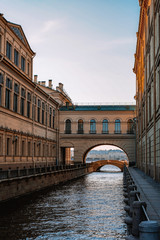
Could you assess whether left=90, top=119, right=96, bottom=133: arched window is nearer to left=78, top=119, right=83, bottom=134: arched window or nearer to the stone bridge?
the stone bridge

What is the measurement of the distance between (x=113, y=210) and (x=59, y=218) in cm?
372

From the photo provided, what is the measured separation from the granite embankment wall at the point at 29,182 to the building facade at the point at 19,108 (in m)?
3.99

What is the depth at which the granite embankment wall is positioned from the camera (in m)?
21.7

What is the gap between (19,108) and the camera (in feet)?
123

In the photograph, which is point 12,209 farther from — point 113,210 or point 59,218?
point 113,210

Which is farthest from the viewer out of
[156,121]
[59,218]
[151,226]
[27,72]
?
[27,72]

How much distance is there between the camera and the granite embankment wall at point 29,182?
853 inches

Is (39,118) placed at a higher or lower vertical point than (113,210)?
higher

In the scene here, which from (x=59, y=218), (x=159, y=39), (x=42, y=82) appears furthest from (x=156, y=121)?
(x=42, y=82)

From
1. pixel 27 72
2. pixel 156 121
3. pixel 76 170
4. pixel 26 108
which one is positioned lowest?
pixel 76 170

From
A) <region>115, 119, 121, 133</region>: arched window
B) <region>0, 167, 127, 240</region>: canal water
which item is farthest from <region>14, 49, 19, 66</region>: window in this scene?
<region>115, 119, 121, 133</region>: arched window

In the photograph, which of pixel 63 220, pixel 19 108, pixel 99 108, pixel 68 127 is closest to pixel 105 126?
pixel 99 108

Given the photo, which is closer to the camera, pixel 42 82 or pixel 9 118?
pixel 9 118

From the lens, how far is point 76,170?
165ft
